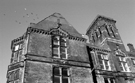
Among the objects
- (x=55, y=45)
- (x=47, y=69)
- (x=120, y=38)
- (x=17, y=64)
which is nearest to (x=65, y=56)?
(x=55, y=45)

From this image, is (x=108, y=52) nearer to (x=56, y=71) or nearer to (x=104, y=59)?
(x=104, y=59)

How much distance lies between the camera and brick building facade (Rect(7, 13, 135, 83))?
13867 millimetres

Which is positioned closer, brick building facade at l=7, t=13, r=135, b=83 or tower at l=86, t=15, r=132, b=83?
brick building facade at l=7, t=13, r=135, b=83

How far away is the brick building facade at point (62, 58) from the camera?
45.5 ft

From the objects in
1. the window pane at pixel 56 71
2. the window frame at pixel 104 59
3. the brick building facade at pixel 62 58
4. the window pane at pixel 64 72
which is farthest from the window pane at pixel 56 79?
the window frame at pixel 104 59

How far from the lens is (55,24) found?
64.3ft

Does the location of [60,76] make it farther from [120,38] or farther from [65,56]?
[120,38]

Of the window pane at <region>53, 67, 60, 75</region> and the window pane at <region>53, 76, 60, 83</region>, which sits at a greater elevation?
the window pane at <region>53, 67, 60, 75</region>

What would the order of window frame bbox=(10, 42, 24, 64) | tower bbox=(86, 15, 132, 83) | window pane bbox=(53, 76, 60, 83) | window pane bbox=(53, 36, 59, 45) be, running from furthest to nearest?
tower bbox=(86, 15, 132, 83), window pane bbox=(53, 36, 59, 45), window frame bbox=(10, 42, 24, 64), window pane bbox=(53, 76, 60, 83)

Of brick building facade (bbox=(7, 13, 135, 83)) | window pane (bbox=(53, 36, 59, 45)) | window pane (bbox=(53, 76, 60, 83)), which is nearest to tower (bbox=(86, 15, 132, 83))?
brick building facade (bbox=(7, 13, 135, 83))

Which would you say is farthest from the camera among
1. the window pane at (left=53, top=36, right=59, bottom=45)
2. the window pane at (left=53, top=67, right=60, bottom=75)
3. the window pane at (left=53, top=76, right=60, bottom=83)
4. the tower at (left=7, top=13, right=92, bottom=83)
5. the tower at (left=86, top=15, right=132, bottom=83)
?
the tower at (left=86, top=15, right=132, bottom=83)

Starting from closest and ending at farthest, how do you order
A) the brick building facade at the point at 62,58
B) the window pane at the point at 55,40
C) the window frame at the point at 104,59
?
the brick building facade at the point at 62,58 → the window pane at the point at 55,40 → the window frame at the point at 104,59

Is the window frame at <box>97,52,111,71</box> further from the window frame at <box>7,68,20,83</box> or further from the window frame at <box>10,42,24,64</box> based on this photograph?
the window frame at <box>7,68,20,83</box>

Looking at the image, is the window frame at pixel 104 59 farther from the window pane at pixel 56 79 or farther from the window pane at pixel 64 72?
the window pane at pixel 56 79
